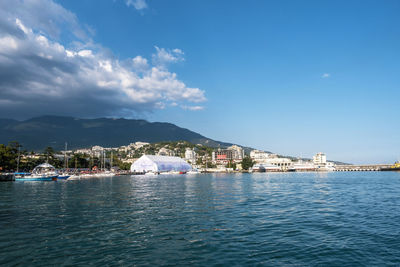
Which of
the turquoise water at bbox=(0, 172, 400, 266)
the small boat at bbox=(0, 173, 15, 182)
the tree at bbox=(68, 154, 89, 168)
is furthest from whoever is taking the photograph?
the tree at bbox=(68, 154, 89, 168)

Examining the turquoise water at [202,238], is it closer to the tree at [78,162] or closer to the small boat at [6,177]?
the small boat at [6,177]

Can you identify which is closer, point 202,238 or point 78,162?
point 202,238

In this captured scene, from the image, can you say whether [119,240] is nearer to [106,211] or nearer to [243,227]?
[243,227]

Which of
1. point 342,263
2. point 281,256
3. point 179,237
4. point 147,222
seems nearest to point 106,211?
A: point 147,222

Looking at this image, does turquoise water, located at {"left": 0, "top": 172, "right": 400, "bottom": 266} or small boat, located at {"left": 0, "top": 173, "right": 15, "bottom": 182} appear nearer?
turquoise water, located at {"left": 0, "top": 172, "right": 400, "bottom": 266}

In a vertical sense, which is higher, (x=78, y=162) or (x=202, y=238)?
(x=78, y=162)

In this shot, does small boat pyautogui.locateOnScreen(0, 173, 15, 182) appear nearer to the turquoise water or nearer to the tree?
the tree

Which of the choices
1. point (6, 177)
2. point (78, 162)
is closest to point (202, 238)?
point (6, 177)

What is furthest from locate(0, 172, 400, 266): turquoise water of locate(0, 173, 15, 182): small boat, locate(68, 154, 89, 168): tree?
locate(68, 154, 89, 168): tree

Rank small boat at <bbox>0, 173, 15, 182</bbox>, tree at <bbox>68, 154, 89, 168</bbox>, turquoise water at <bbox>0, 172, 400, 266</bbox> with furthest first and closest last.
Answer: tree at <bbox>68, 154, 89, 168</bbox>
small boat at <bbox>0, 173, 15, 182</bbox>
turquoise water at <bbox>0, 172, 400, 266</bbox>

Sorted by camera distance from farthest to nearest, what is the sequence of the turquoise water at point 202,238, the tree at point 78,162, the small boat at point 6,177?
the tree at point 78,162, the small boat at point 6,177, the turquoise water at point 202,238

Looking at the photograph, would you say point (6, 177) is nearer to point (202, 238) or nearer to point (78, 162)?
point (78, 162)

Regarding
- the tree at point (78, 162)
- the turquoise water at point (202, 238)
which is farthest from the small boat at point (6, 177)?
the turquoise water at point (202, 238)

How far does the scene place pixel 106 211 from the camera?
26578 millimetres
